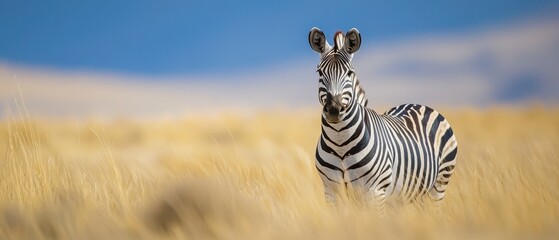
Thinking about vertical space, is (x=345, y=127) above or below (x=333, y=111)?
below

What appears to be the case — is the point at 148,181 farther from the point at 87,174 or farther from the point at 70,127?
the point at 70,127

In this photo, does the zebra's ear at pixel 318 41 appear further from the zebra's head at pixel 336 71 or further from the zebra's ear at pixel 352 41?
the zebra's ear at pixel 352 41

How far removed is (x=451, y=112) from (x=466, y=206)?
646 inches

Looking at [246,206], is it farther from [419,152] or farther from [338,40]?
[419,152]

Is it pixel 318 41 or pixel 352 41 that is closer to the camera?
pixel 352 41

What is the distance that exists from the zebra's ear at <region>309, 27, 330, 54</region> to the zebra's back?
974 mm

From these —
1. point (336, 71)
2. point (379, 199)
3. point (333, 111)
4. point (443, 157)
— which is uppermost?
point (336, 71)

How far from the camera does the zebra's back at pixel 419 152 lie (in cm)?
579

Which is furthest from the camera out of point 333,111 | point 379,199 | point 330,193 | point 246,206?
point 330,193

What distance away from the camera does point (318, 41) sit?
5.55 meters

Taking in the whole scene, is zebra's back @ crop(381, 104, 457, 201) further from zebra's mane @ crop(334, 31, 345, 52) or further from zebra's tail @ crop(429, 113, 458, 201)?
zebra's mane @ crop(334, 31, 345, 52)

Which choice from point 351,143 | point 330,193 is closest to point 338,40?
point 351,143

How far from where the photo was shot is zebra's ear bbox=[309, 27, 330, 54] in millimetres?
5492

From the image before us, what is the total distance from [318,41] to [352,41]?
29 cm
